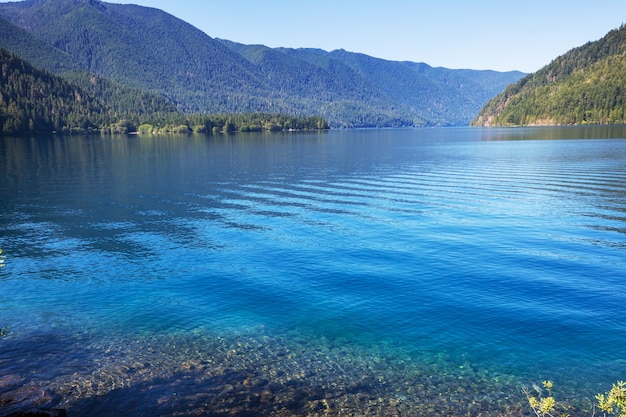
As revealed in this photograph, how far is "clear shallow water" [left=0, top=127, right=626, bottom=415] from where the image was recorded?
52.0ft

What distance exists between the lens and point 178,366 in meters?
17.3

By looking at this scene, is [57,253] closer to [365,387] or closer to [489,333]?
[365,387]

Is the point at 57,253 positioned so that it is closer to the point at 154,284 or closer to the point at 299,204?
the point at 154,284

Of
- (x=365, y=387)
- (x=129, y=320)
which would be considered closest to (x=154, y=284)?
(x=129, y=320)

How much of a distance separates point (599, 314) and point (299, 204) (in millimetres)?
34673

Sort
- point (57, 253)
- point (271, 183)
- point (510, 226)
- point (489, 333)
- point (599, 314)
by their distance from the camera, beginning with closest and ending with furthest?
1. point (489, 333)
2. point (599, 314)
3. point (57, 253)
4. point (510, 226)
5. point (271, 183)

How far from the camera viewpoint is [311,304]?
23.5m

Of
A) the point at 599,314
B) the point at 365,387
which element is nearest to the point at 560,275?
the point at 599,314

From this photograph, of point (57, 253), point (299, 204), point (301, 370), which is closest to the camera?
point (301, 370)

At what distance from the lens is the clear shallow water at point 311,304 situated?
15859 millimetres

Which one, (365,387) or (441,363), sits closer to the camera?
(365,387)

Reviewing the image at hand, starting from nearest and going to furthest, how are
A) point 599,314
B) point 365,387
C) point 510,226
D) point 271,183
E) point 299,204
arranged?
point 365,387 → point 599,314 → point 510,226 → point 299,204 → point 271,183

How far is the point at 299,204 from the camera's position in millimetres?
51562

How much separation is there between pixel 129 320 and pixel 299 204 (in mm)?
31464
